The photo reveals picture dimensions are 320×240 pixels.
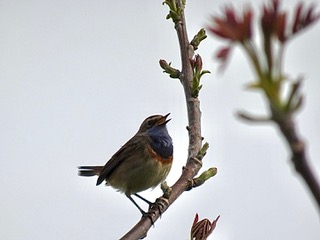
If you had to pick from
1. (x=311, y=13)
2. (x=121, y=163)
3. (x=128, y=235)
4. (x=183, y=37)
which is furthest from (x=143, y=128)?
(x=311, y=13)

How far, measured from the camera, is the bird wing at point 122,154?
7.03 meters

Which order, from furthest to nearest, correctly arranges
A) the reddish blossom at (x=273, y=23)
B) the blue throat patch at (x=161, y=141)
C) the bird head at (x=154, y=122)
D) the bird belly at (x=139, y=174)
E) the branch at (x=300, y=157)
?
the bird head at (x=154, y=122) → the blue throat patch at (x=161, y=141) → the bird belly at (x=139, y=174) → the reddish blossom at (x=273, y=23) → the branch at (x=300, y=157)

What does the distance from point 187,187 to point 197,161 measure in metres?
0.17

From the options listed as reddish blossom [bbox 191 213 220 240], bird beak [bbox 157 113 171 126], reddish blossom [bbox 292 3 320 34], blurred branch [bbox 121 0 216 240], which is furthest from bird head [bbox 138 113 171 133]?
reddish blossom [bbox 292 3 320 34]

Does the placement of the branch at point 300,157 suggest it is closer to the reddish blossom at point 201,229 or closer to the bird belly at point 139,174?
the reddish blossom at point 201,229

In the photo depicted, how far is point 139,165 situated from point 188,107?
3204mm

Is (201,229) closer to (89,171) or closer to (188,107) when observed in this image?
(188,107)

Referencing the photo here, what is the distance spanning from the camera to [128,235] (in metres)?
3.21

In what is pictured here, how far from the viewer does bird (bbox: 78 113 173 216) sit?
684cm

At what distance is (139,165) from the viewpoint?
22.7 ft

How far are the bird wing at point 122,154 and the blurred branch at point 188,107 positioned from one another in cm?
295

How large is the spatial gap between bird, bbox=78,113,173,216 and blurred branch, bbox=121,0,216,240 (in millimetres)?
2711

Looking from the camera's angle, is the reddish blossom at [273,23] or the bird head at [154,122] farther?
the bird head at [154,122]

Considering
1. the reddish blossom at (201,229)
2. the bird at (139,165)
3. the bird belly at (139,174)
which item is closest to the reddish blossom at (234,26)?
the reddish blossom at (201,229)
